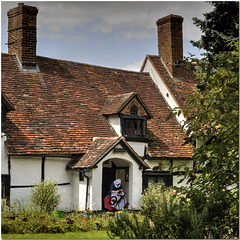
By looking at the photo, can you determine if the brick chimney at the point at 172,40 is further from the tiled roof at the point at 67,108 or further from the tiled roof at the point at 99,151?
the tiled roof at the point at 99,151

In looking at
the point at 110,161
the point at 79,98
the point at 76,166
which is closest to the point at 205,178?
the point at 76,166

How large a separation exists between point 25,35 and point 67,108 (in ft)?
11.6

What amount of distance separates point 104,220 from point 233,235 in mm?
5098

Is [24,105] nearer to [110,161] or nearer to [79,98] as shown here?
[79,98]

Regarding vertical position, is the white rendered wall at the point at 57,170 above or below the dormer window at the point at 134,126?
below

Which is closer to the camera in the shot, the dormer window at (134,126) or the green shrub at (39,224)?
the green shrub at (39,224)

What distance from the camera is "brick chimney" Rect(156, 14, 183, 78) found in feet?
63.9

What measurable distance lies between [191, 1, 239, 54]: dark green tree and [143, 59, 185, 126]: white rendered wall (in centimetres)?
271

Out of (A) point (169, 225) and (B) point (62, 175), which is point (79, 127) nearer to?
(B) point (62, 175)

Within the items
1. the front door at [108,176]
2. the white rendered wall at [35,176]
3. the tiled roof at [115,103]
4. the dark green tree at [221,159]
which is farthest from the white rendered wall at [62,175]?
the dark green tree at [221,159]

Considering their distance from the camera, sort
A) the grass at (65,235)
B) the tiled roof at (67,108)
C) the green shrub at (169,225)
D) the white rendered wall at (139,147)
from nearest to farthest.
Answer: the green shrub at (169,225)
the grass at (65,235)
the tiled roof at (67,108)
the white rendered wall at (139,147)

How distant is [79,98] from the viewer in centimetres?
1606

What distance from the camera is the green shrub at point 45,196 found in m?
12.3

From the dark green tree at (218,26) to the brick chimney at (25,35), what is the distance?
641 centimetres
